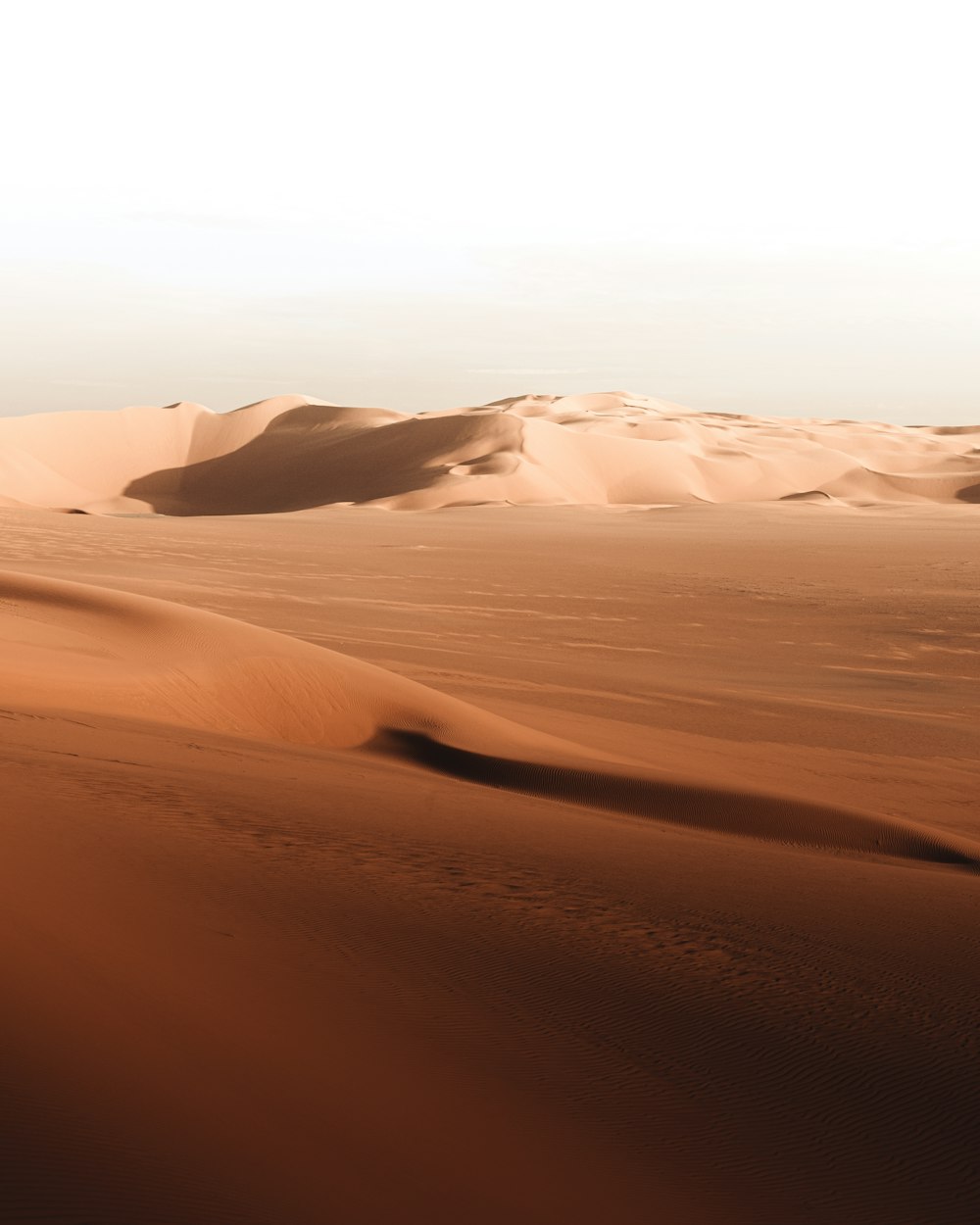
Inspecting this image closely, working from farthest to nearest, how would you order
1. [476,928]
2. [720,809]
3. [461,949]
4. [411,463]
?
1. [411,463]
2. [720,809]
3. [476,928]
4. [461,949]

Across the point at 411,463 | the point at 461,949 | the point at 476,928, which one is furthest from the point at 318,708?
the point at 411,463

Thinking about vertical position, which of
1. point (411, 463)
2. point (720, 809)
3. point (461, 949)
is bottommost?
point (720, 809)

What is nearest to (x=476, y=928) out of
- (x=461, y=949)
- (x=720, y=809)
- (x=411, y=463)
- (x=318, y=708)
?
(x=461, y=949)

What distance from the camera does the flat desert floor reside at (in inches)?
127

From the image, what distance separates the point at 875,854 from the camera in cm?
814

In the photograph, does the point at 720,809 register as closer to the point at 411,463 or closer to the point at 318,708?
the point at 318,708

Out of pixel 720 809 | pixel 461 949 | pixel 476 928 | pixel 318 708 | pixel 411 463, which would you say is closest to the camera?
pixel 461 949

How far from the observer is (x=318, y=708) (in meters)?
11.7

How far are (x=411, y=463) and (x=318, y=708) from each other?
73320 mm

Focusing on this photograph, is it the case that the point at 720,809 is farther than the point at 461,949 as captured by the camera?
Yes

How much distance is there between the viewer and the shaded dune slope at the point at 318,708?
8727 mm

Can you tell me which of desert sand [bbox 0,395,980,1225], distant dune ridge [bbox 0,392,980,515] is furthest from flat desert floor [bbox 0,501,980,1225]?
distant dune ridge [bbox 0,392,980,515]

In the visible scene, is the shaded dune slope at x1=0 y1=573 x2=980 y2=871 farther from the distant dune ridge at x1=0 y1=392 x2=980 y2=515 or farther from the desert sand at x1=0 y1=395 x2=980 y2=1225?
the distant dune ridge at x1=0 y1=392 x2=980 y2=515

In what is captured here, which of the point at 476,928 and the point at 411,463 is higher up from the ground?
the point at 411,463
